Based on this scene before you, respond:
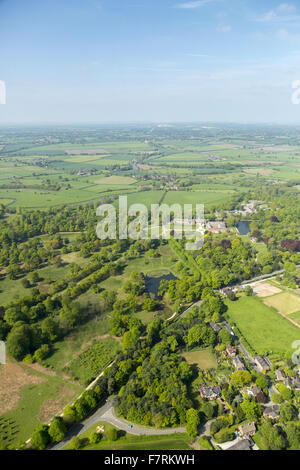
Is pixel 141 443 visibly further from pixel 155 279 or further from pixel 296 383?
pixel 155 279

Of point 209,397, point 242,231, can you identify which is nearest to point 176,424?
point 209,397

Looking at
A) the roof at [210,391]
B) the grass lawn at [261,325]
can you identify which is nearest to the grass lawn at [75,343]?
the roof at [210,391]

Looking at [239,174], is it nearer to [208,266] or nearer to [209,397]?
[208,266]

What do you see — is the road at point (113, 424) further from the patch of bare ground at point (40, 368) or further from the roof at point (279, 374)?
the roof at point (279, 374)

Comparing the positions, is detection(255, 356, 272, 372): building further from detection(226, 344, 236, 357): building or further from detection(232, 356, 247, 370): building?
detection(226, 344, 236, 357): building

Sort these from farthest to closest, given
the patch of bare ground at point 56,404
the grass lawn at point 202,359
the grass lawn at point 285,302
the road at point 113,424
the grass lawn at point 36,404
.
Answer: the grass lawn at point 285,302, the grass lawn at point 202,359, the patch of bare ground at point 56,404, the grass lawn at point 36,404, the road at point 113,424
